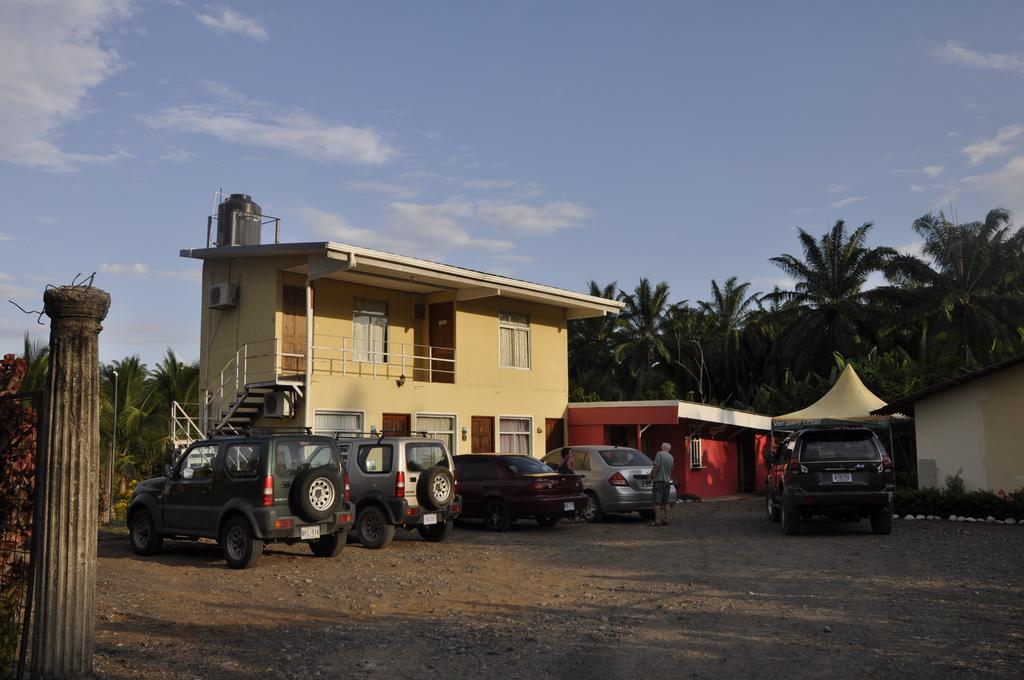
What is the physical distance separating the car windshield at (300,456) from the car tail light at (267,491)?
0.13 meters

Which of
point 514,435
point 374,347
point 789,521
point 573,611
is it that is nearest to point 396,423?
point 374,347

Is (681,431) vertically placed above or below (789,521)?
above

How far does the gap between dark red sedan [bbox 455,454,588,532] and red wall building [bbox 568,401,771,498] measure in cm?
933

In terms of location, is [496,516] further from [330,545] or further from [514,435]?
[514,435]

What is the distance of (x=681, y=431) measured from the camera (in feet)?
92.9

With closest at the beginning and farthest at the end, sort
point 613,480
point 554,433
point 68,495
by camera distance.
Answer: point 68,495
point 613,480
point 554,433

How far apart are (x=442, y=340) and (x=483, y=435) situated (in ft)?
9.56

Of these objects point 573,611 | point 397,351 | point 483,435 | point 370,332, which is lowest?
point 573,611

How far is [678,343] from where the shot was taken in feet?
159

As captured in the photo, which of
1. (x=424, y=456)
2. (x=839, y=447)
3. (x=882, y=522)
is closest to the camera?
(x=424, y=456)

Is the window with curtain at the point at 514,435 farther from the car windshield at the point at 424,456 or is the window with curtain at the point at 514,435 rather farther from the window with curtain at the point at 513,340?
the car windshield at the point at 424,456

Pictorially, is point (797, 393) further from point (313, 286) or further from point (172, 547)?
point (172, 547)

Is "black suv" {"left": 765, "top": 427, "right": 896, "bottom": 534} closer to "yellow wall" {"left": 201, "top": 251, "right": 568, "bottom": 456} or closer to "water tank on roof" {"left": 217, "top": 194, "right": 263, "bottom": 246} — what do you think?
"yellow wall" {"left": 201, "top": 251, "right": 568, "bottom": 456}

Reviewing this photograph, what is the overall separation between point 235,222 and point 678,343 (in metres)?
28.8
